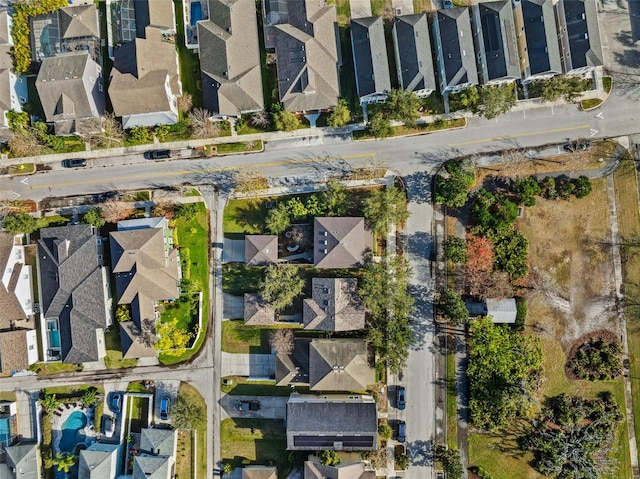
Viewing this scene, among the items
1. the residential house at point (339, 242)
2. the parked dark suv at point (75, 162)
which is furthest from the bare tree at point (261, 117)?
the parked dark suv at point (75, 162)

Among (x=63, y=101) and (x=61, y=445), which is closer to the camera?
(x=63, y=101)

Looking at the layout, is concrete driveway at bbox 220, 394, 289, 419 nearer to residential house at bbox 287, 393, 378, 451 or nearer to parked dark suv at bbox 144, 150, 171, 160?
residential house at bbox 287, 393, 378, 451

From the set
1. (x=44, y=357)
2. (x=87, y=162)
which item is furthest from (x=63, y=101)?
(x=44, y=357)

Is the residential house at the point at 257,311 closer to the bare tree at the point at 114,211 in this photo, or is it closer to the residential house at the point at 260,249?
the residential house at the point at 260,249

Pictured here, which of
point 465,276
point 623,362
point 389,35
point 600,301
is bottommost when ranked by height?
point 623,362

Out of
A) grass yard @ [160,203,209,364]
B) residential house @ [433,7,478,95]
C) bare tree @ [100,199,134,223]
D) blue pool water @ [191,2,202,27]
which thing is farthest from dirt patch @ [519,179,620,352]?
bare tree @ [100,199,134,223]

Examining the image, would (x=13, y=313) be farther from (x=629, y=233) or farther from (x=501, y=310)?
(x=629, y=233)

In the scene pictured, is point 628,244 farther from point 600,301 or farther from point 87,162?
point 87,162

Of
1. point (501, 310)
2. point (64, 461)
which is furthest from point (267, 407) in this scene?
point (501, 310)
